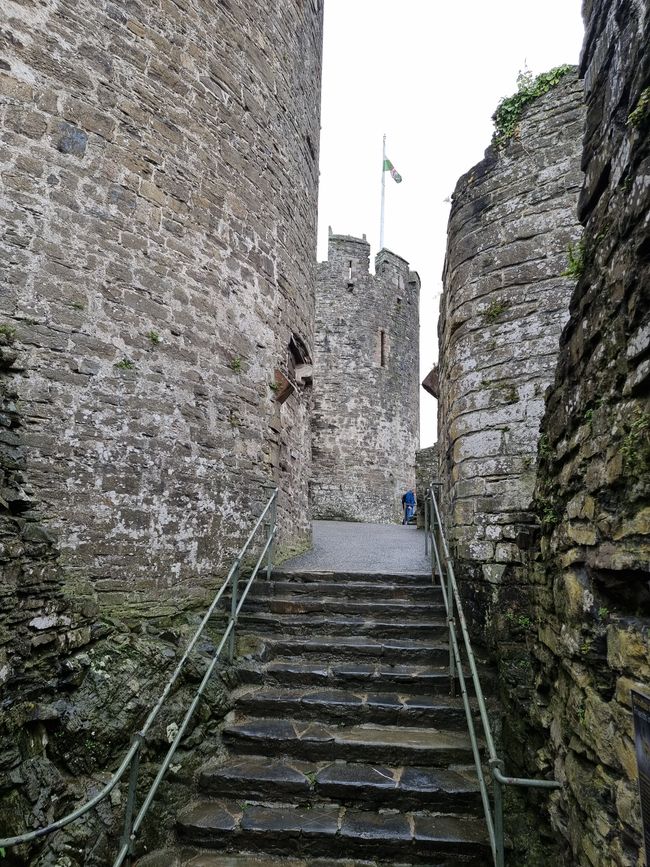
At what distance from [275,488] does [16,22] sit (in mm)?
4713

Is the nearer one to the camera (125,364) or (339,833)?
(339,833)

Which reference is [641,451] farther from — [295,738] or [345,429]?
[345,429]

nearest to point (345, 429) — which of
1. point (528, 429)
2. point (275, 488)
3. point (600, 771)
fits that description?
point (275, 488)

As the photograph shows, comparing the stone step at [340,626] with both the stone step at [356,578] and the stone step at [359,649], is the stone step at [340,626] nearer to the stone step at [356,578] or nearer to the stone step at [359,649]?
the stone step at [359,649]

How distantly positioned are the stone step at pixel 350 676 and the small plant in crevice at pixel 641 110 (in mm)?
3750

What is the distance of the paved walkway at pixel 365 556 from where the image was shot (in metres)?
6.25

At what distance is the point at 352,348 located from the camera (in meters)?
17.9

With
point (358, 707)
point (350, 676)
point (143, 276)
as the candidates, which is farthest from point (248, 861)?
point (143, 276)

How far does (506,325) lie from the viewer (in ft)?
15.3

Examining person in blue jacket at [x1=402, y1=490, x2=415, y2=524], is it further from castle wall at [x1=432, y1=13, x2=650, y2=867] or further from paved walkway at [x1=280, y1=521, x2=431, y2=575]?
castle wall at [x1=432, y1=13, x2=650, y2=867]

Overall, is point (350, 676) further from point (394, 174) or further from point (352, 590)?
point (394, 174)

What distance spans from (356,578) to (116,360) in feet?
10.3

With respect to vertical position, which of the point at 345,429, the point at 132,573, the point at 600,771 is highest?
the point at 345,429

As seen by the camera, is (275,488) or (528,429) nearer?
(528,429)
